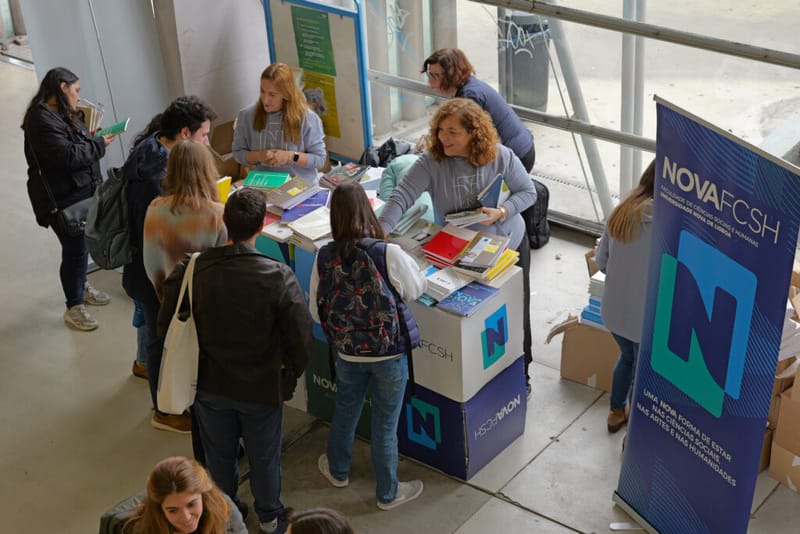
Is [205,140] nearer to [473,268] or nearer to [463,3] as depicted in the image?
[473,268]

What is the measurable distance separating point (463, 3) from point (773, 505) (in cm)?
398

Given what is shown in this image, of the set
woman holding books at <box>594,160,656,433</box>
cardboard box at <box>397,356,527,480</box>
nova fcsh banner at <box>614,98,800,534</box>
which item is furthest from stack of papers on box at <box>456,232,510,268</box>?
nova fcsh banner at <box>614,98,800,534</box>

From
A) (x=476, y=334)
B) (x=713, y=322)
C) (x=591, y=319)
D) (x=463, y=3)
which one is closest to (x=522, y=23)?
(x=463, y=3)

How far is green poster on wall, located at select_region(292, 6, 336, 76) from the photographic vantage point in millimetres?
6641

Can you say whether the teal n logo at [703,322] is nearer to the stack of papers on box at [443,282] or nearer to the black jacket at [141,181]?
the stack of papers on box at [443,282]

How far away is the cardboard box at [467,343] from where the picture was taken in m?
4.29

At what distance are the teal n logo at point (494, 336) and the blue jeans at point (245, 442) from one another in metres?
0.97

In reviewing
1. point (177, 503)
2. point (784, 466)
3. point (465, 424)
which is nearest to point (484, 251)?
point (465, 424)

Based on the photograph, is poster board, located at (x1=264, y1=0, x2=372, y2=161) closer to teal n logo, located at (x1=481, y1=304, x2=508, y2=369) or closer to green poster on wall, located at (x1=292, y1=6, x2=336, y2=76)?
green poster on wall, located at (x1=292, y1=6, x2=336, y2=76)

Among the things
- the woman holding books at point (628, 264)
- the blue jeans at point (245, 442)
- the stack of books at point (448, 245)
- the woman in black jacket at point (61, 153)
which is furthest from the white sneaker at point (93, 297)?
the woman holding books at point (628, 264)

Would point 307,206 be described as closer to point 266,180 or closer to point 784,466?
point 266,180

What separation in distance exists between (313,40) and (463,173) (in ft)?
8.60

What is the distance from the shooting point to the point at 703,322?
3.62 meters

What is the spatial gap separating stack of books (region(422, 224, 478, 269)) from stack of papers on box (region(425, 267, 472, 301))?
5 centimetres
